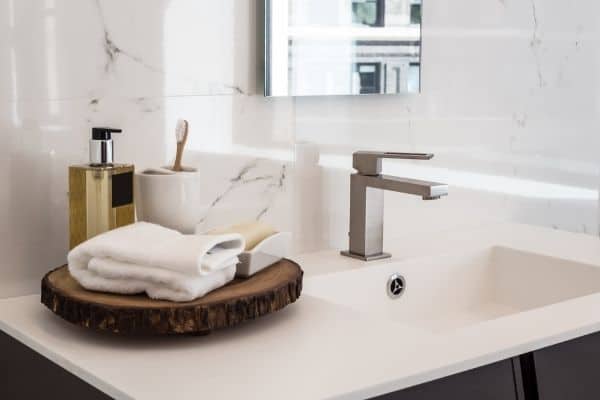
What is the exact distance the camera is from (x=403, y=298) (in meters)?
1.72

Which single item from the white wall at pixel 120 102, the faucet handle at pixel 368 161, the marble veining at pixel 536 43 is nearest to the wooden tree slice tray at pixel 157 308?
the white wall at pixel 120 102

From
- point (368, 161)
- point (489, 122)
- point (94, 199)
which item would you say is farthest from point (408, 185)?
point (94, 199)

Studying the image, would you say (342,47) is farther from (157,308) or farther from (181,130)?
(157,308)

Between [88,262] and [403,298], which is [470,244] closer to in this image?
[403,298]

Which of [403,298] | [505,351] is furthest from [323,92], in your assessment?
[505,351]

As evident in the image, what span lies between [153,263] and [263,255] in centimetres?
23

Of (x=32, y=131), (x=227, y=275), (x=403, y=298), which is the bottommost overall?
(x=403, y=298)

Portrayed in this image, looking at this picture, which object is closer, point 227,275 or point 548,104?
point 227,275

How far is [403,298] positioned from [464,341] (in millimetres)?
477

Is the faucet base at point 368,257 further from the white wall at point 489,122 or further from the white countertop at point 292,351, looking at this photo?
the white countertop at point 292,351

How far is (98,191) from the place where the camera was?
1.32 meters

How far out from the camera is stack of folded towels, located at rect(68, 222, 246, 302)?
118cm

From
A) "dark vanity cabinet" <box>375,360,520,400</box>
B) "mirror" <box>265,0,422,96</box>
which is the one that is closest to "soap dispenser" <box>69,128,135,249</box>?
"mirror" <box>265,0,422,96</box>

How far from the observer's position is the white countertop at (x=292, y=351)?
1.07m
